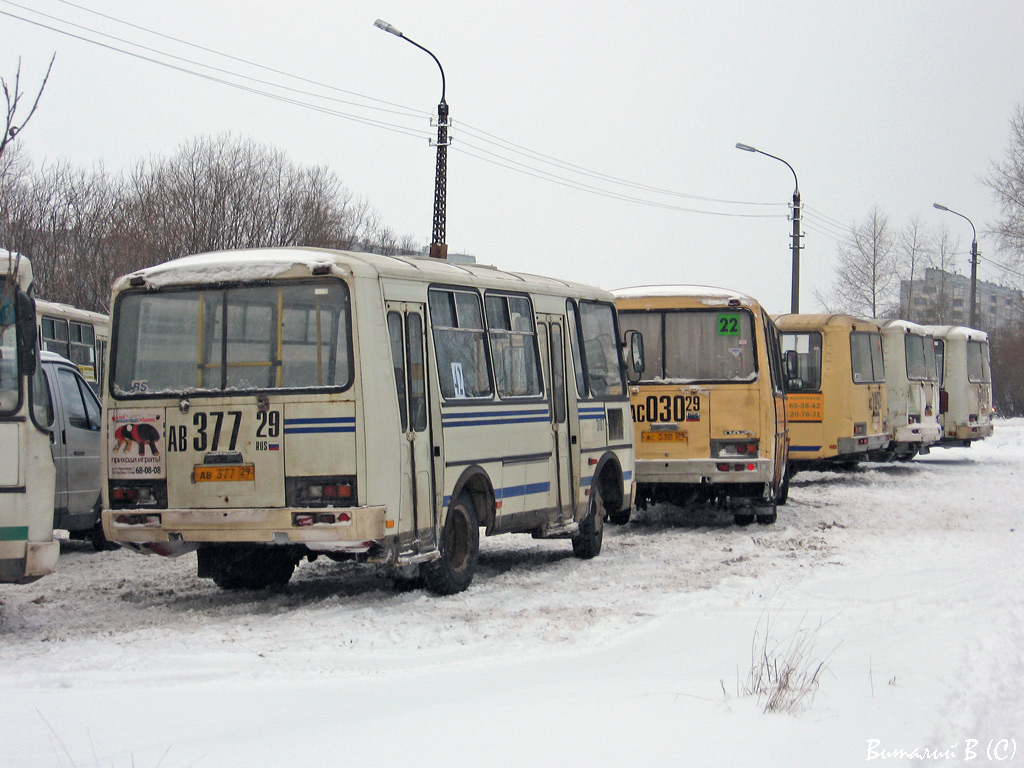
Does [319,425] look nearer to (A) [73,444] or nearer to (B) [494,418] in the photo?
(B) [494,418]

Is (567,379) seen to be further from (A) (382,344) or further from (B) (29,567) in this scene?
(B) (29,567)

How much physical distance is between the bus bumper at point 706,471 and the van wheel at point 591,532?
2510 mm

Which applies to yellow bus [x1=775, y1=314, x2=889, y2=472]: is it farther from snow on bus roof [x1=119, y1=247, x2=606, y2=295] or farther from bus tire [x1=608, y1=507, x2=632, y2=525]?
snow on bus roof [x1=119, y1=247, x2=606, y2=295]

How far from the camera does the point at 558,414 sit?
12.4 meters

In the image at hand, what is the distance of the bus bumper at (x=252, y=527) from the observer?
29.6ft

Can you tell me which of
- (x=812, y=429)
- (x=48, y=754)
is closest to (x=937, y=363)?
(x=812, y=429)

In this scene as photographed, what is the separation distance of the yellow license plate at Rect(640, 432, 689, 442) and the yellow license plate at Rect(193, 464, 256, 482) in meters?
7.64

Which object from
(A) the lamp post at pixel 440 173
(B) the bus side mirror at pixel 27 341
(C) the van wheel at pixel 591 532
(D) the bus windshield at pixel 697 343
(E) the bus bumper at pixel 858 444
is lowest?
(C) the van wheel at pixel 591 532

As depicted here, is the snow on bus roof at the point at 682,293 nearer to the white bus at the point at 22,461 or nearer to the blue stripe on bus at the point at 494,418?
the blue stripe on bus at the point at 494,418

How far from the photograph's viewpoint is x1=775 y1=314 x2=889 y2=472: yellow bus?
73.4 feet

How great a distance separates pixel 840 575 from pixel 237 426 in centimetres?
557

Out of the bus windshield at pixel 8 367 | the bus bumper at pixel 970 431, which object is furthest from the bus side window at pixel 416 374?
the bus bumper at pixel 970 431

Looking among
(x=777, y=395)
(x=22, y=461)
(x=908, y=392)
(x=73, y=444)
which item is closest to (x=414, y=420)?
(x=22, y=461)

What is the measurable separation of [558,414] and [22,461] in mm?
5357
